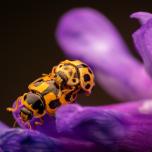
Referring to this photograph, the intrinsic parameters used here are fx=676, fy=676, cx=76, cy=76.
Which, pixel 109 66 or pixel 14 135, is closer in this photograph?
pixel 14 135

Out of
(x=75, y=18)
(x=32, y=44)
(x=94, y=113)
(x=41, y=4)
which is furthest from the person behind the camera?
(x=41, y=4)

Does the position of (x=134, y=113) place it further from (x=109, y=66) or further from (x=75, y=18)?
(x=75, y=18)

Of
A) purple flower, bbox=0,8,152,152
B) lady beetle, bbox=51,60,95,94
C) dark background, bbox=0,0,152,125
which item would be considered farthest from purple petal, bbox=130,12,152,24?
dark background, bbox=0,0,152,125

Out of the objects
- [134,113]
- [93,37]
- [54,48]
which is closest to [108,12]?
[54,48]

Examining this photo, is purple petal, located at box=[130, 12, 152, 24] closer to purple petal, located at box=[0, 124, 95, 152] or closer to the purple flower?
the purple flower

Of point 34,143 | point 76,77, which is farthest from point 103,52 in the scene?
point 34,143

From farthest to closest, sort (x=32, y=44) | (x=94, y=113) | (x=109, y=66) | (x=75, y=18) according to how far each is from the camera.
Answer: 1. (x=32, y=44)
2. (x=75, y=18)
3. (x=109, y=66)
4. (x=94, y=113)

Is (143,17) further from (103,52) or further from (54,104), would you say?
(103,52)
